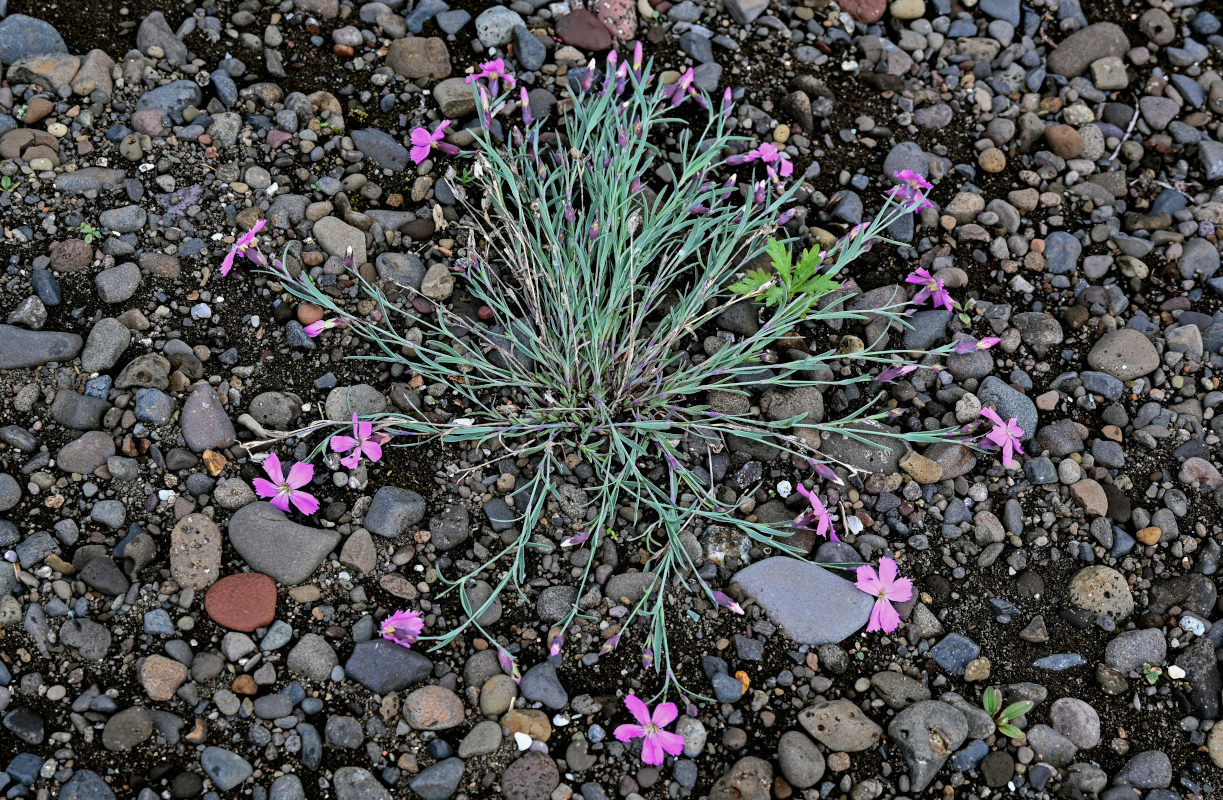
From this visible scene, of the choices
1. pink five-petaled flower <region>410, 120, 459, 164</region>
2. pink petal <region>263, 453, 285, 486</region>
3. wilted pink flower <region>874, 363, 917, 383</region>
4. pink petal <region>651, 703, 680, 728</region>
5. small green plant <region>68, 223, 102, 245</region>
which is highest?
pink five-petaled flower <region>410, 120, 459, 164</region>

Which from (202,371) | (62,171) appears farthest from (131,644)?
(62,171)

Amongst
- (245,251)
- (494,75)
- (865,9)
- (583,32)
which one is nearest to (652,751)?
(245,251)

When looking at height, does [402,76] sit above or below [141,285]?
above

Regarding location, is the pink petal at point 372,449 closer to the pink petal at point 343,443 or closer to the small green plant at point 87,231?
the pink petal at point 343,443

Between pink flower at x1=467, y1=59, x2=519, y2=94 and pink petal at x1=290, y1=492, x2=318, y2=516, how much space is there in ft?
4.10

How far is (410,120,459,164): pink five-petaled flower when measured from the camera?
280 centimetres

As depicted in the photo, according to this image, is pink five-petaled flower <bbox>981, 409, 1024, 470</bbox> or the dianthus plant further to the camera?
pink five-petaled flower <bbox>981, 409, 1024, 470</bbox>

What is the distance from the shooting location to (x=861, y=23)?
3.46 metres

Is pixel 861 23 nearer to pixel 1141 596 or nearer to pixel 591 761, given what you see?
pixel 1141 596

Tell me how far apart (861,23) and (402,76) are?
5.41 ft

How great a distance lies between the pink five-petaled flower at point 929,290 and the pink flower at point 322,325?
162 cm

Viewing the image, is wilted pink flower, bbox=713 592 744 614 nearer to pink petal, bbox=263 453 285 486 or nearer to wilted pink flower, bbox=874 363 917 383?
wilted pink flower, bbox=874 363 917 383

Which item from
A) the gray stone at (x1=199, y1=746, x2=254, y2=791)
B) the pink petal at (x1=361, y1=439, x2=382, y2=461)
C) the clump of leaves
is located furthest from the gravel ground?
the clump of leaves

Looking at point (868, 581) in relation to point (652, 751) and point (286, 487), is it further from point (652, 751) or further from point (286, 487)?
point (286, 487)
